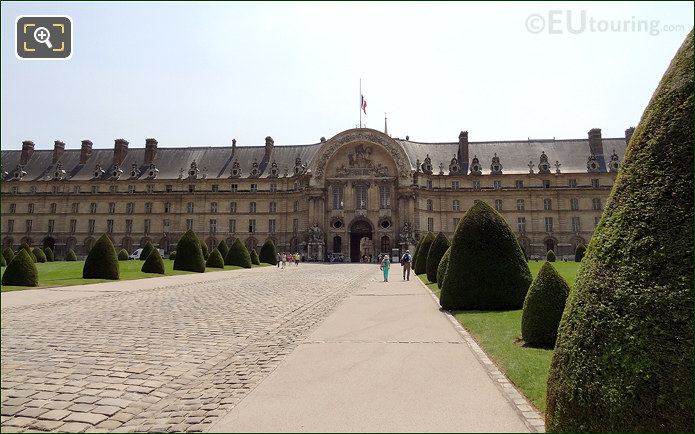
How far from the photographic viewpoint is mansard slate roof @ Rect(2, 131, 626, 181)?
6012cm

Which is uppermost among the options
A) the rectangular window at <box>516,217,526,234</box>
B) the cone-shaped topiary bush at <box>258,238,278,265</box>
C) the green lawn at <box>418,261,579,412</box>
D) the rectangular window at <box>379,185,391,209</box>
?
the rectangular window at <box>379,185,391,209</box>

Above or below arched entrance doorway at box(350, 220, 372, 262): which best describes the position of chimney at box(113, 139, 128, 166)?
above

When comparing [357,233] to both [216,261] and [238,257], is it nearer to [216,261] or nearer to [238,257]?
[238,257]

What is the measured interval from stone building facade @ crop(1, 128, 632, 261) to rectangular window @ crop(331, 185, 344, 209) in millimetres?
297

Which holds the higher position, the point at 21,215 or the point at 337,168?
the point at 337,168

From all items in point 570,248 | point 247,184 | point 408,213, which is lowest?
point 570,248

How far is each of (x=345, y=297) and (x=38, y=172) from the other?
68.3m

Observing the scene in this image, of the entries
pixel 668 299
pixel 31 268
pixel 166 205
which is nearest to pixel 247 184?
pixel 166 205

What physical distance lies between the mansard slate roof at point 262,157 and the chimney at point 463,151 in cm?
90

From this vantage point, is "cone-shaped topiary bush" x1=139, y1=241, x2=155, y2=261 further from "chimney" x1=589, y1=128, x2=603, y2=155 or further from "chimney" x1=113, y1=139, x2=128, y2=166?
"chimney" x1=589, y1=128, x2=603, y2=155

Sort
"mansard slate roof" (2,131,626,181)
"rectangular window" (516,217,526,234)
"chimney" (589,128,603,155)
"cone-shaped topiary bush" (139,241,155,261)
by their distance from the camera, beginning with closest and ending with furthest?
"cone-shaped topiary bush" (139,241,155,261), "rectangular window" (516,217,526,234), "chimney" (589,128,603,155), "mansard slate roof" (2,131,626,181)

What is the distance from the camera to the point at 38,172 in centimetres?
6450

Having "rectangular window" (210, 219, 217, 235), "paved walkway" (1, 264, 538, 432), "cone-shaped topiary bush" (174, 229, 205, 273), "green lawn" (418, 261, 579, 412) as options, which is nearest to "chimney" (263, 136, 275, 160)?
"rectangular window" (210, 219, 217, 235)

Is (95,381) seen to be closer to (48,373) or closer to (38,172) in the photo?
(48,373)
